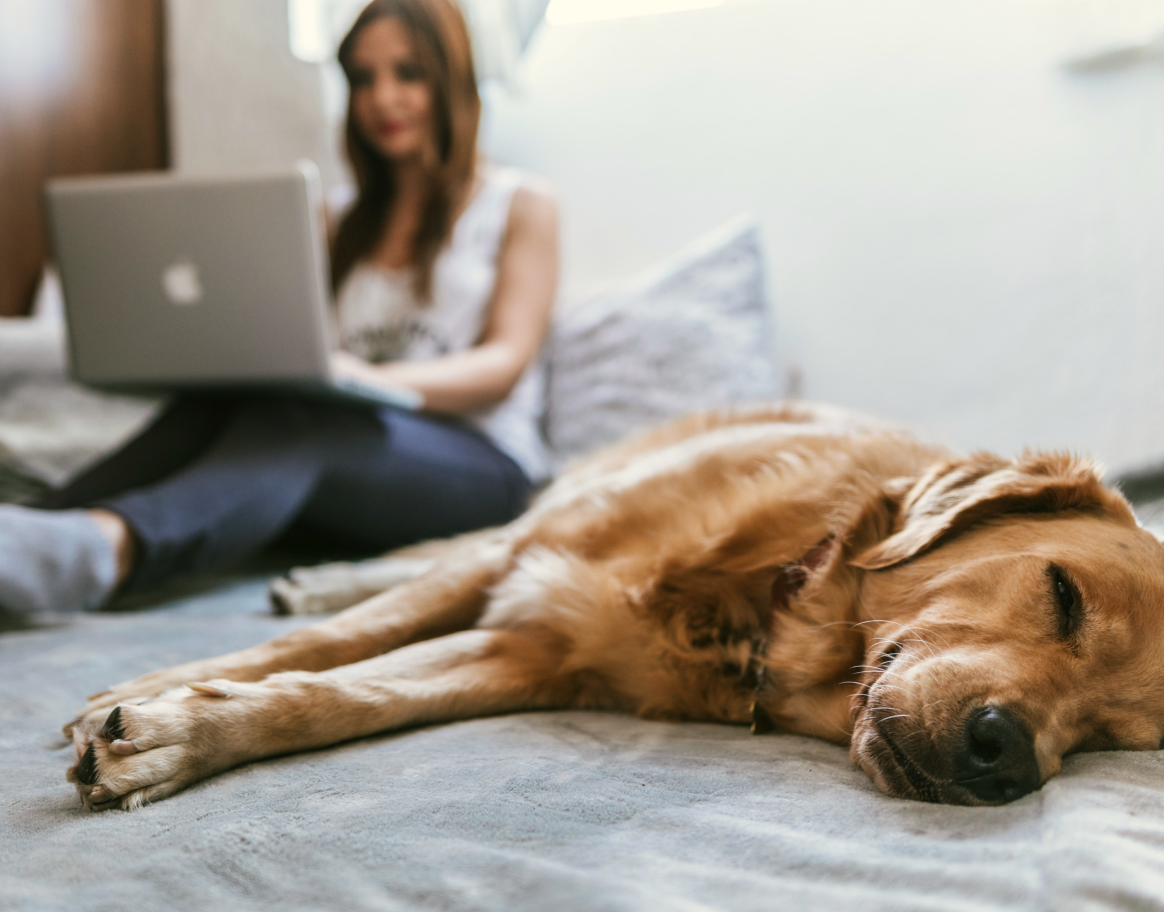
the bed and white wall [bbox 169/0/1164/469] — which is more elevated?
white wall [bbox 169/0/1164/469]

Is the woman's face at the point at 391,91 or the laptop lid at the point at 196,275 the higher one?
the woman's face at the point at 391,91

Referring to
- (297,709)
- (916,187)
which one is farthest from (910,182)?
(297,709)

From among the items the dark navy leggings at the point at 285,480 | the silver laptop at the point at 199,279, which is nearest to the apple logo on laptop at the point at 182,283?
the silver laptop at the point at 199,279

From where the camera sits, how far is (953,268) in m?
2.47

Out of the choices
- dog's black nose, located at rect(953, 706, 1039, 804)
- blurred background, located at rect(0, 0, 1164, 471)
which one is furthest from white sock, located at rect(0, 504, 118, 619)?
blurred background, located at rect(0, 0, 1164, 471)

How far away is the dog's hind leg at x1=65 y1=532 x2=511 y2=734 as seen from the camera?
1157 millimetres

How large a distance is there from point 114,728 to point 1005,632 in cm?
98

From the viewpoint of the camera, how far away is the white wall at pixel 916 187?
7.07 feet

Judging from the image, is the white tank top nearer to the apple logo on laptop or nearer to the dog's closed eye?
the apple logo on laptop

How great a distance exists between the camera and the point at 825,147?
2678 mm

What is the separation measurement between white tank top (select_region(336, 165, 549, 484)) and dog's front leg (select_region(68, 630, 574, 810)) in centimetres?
125

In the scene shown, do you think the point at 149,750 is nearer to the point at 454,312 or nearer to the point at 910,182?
the point at 454,312

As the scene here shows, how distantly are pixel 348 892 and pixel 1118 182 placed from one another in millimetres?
2333

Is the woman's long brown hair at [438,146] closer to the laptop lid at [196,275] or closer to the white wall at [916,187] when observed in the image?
the white wall at [916,187]
